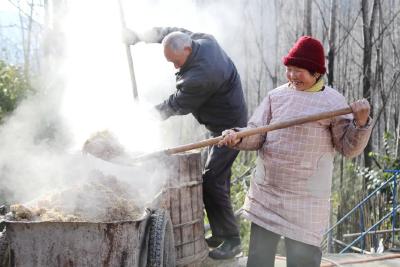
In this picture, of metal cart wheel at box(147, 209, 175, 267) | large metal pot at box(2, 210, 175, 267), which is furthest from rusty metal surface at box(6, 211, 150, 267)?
metal cart wheel at box(147, 209, 175, 267)

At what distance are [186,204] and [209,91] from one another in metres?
1.04

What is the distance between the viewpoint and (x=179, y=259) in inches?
159

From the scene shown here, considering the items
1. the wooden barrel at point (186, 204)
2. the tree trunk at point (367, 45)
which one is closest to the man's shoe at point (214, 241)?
the wooden barrel at point (186, 204)

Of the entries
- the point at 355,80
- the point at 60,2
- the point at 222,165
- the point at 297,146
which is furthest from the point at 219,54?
the point at 355,80

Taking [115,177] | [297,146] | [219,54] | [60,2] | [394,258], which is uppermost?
[60,2]

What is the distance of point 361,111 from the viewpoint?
274 cm

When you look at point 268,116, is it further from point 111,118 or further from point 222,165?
point 111,118

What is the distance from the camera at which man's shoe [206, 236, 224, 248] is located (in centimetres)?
457

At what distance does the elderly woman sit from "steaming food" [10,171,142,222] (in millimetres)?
892

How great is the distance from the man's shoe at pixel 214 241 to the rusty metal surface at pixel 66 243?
1.97 m

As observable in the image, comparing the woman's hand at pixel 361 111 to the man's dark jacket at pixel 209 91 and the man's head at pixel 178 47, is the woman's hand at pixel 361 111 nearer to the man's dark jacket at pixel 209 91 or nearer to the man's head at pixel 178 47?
the man's dark jacket at pixel 209 91

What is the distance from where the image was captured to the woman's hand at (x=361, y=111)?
8.99 ft

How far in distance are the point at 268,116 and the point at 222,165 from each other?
48.9 inches

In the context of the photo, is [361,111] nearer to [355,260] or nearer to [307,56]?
[307,56]
